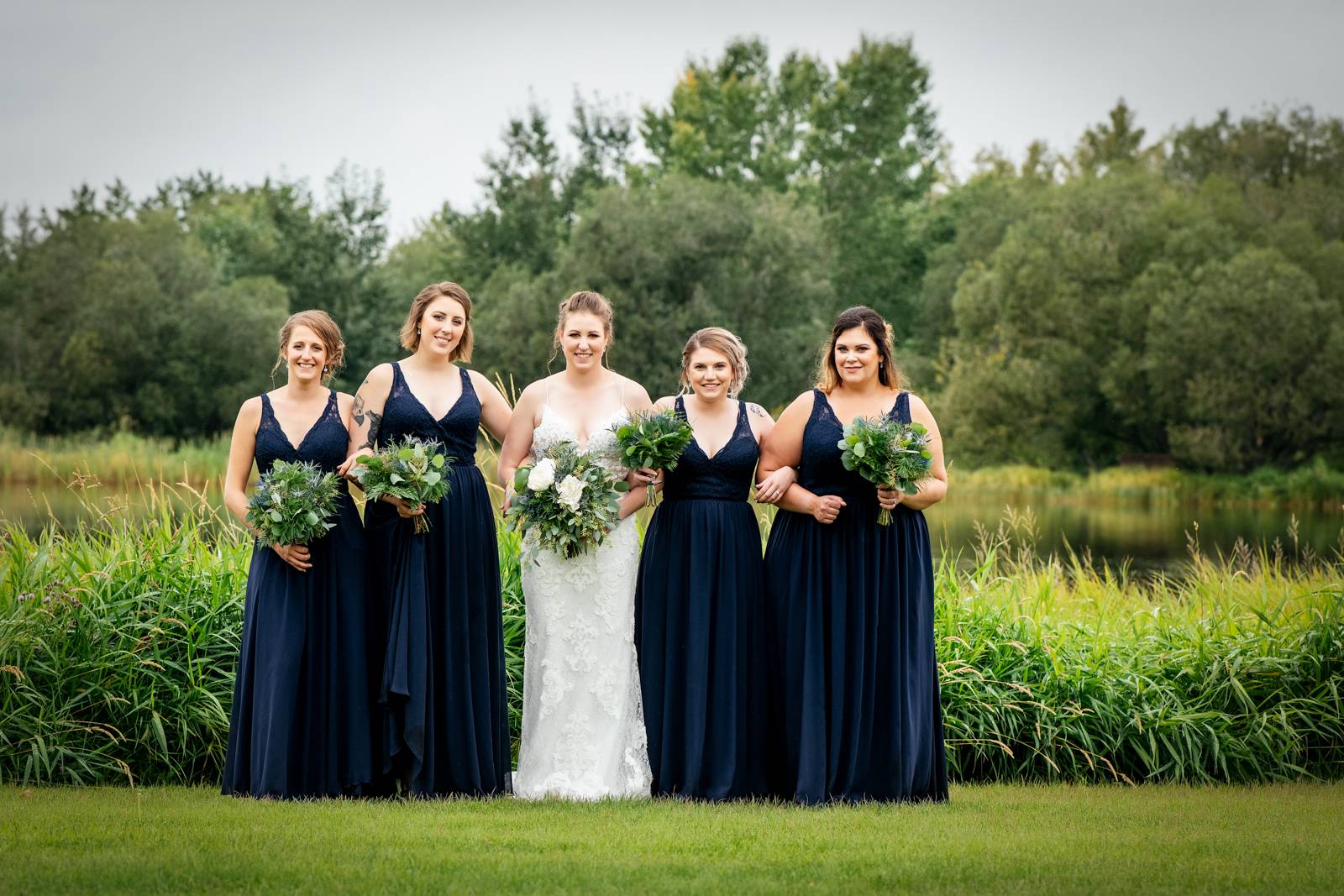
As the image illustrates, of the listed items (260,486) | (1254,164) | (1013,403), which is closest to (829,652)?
(260,486)

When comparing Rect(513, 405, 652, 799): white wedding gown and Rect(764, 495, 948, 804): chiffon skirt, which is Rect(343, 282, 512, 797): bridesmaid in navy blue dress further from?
Rect(764, 495, 948, 804): chiffon skirt

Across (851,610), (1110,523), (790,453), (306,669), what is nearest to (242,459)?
(306,669)

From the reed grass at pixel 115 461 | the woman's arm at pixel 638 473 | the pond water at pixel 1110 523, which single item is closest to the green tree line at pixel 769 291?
the pond water at pixel 1110 523

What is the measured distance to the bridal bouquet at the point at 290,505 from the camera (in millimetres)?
6332

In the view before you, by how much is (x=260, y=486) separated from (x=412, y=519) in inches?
29.2

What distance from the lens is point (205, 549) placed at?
8.45 m

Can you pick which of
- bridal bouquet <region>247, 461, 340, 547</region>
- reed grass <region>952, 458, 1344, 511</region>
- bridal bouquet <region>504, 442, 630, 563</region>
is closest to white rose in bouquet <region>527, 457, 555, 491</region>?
bridal bouquet <region>504, 442, 630, 563</region>

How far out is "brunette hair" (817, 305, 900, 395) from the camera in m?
6.86

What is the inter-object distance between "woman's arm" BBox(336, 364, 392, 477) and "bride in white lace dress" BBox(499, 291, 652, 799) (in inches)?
27.3

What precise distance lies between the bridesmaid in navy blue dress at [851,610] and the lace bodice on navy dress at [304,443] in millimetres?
2191

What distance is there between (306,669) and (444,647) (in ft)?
2.21

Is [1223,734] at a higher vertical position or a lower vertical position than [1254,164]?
lower

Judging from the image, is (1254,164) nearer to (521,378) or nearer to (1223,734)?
(521,378)

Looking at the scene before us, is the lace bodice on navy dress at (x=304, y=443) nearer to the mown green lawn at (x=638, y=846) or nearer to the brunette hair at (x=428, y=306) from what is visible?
the brunette hair at (x=428, y=306)
